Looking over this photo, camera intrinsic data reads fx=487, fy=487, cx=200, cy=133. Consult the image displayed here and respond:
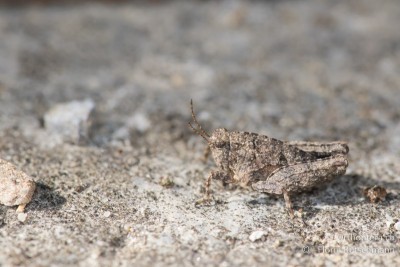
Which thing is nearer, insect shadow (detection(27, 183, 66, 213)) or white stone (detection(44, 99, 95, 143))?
insect shadow (detection(27, 183, 66, 213))

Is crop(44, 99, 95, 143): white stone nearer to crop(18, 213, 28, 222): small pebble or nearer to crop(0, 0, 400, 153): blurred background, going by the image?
crop(0, 0, 400, 153): blurred background

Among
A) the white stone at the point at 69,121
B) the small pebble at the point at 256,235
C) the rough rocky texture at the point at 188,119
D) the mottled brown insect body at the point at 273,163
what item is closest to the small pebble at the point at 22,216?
the rough rocky texture at the point at 188,119

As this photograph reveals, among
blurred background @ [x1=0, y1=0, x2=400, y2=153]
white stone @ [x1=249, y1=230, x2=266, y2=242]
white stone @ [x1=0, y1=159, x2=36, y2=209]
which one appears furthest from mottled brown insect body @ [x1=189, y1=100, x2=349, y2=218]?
white stone @ [x1=0, y1=159, x2=36, y2=209]

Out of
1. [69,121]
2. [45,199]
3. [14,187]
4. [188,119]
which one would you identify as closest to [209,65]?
[188,119]

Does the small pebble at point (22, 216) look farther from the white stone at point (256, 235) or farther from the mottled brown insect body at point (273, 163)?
the white stone at point (256, 235)

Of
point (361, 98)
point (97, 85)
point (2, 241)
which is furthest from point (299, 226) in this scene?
point (97, 85)
